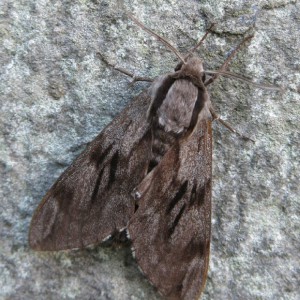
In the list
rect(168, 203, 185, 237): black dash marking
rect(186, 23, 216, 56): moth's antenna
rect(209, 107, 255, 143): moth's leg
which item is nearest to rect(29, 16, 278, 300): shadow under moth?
rect(168, 203, 185, 237): black dash marking

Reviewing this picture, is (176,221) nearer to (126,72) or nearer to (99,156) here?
(99,156)

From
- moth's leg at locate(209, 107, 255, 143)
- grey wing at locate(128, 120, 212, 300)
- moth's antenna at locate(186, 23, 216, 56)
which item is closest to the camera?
grey wing at locate(128, 120, 212, 300)

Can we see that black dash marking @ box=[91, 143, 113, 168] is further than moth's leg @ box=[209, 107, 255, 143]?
No

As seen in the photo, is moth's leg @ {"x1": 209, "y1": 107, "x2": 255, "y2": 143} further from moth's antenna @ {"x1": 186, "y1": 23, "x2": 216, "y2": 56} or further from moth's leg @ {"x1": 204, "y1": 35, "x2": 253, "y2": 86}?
moth's antenna @ {"x1": 186, "y1": 23, "x2": 216, "y2": 56}

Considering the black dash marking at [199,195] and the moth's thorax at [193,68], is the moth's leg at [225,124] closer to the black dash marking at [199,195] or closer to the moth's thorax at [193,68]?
the moth's thorax at [193,68]

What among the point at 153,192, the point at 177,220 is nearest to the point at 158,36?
the point at 153,192

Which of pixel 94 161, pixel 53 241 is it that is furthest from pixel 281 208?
pixel 53 241
